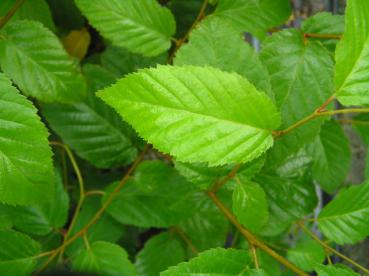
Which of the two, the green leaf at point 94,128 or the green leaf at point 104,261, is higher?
the green leaf at point 94,128

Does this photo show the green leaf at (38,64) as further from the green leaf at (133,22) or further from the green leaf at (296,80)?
the green leaf at (296,80)

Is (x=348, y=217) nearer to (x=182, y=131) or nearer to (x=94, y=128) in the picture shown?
(x=182, y=131)

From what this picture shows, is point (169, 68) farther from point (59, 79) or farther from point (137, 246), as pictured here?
point (137, 246)

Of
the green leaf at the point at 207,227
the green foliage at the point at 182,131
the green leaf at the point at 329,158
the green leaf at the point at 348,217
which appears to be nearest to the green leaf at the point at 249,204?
the green foliage at the point at 182,131

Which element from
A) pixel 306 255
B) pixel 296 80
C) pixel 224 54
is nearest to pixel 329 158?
pixel 306 255

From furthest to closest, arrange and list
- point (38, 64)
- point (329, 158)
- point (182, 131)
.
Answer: point (329, 158) < point (38, 64) < point (182, 131)

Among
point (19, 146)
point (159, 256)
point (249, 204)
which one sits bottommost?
point (159, 256)

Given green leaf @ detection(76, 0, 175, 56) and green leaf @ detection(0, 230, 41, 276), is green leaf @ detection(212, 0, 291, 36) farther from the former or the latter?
green leaf @ detection(0, 230, 41, 276)

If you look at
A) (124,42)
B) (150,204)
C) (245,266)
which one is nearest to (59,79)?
(124,42)
